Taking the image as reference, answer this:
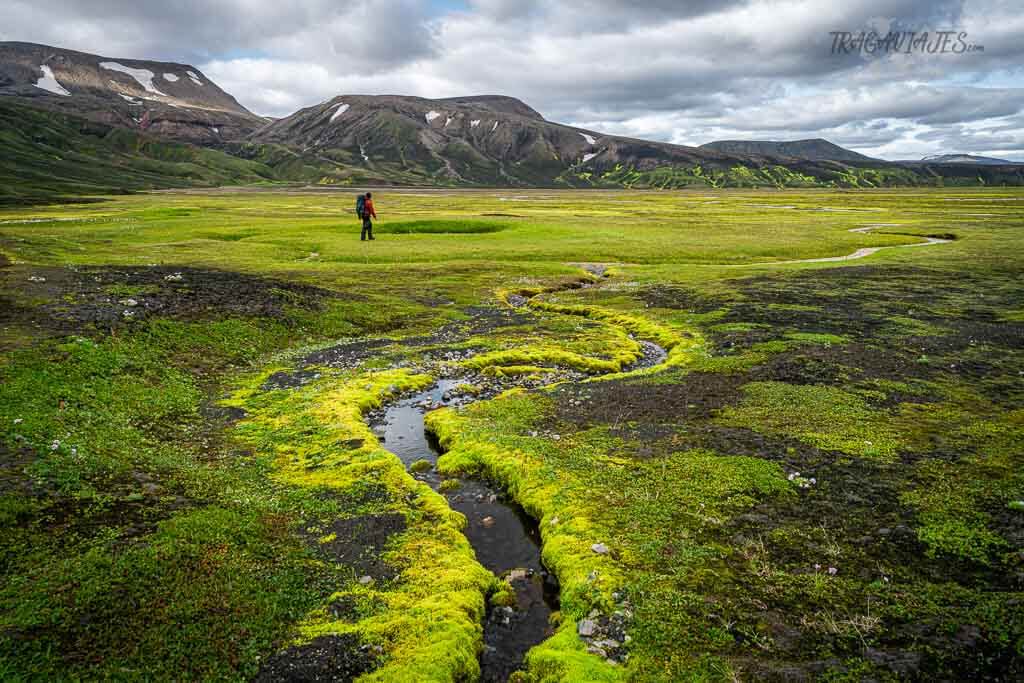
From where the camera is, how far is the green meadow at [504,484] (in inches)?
406

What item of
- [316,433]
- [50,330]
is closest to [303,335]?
[50,330]

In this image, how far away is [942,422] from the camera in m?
19.8

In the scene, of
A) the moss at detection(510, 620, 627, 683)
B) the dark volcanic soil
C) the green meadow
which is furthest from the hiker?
the moss at detection(510, 620, 627, 683)

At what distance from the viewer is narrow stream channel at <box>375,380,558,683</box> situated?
11.3 metres

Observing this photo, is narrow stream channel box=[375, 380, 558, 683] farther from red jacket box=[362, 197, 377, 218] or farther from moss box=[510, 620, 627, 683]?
red jacket box=[362, 197, 377, 218]

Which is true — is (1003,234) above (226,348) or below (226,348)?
above

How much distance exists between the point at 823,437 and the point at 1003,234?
90173mm

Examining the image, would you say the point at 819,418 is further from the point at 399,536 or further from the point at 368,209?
the point at 368,209

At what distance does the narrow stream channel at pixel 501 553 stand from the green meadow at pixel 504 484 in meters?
0.42

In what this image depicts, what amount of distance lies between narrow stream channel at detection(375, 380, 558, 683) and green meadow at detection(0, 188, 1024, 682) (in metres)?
0.42

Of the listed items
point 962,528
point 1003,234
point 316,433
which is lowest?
point 316,433

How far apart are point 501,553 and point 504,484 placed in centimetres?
309

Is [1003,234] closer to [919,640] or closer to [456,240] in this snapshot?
[456,240]

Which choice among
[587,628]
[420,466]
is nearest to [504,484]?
[420,466]
